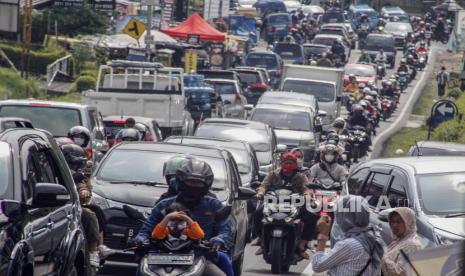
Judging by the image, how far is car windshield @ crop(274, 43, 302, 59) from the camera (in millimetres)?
64750

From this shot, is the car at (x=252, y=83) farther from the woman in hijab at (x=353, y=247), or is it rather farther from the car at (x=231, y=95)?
the woman in hijab at (x=353, y=247)

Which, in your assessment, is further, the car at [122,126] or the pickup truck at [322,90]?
the pickup truck at [322,90]

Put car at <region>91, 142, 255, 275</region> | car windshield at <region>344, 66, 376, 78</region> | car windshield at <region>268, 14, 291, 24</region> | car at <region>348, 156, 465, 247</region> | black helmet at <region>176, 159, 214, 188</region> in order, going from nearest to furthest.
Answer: black helmet at <region>176, 159, 214, 188</region> < car at <region>348, 156, 465, 247</region> < car at <region>91, 142, 255, 275</region> < car windshield at <region>344, 66, 376, 78</region> < car windshield at <region>268, 14, 291, 24</region>

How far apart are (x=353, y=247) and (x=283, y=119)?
23.9 metres

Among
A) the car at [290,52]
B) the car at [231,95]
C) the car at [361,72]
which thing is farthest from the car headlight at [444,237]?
the car at [290,52]

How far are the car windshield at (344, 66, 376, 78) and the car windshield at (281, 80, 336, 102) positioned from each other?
15.9 metres

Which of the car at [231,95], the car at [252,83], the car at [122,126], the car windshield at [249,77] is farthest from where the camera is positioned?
the car windshield at [249,77]

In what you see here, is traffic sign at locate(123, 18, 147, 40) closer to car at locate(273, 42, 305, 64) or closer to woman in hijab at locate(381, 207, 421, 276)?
car at locate(273, 42, 305, 64)

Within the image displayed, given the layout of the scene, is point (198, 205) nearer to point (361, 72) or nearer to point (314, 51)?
point (361, 72)

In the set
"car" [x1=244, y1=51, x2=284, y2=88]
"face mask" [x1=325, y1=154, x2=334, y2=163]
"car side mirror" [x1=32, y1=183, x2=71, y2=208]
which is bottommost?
"car" [x1=244, y1=51, x2=284, y2=88]

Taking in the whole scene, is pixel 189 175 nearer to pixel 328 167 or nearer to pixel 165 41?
pixel 328 167

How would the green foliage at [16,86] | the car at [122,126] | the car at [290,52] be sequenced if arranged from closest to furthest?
the car at [122,126]
the green foliage at [16,86]
the car at [290,52]

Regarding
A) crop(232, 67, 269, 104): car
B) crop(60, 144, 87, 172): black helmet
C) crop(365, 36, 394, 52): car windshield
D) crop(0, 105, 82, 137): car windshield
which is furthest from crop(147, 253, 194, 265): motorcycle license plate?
crop(365, 36, 394, 52): car windshield

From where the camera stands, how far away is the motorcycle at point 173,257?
401 inches
